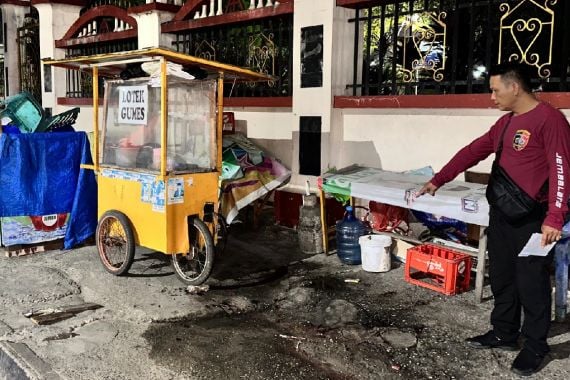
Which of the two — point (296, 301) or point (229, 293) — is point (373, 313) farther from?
point (229, 293)

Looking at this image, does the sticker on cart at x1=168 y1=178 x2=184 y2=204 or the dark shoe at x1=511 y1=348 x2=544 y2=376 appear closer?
the dark shoe at x1=511 y1=348 x2=544 y2=376

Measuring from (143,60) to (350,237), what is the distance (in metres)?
2.83

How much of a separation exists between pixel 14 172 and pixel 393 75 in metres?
4.64

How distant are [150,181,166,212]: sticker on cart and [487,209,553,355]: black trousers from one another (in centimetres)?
286

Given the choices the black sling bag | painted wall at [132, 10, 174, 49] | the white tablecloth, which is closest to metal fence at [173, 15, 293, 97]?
painted wall at [132, 10, 174, 49]

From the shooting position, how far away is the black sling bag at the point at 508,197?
3621 mm

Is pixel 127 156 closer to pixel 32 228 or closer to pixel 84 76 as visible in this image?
pixel 32 228

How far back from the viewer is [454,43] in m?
6.62

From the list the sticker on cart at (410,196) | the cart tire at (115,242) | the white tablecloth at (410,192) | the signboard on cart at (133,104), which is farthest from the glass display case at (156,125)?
the sticker on cart at (410,196)

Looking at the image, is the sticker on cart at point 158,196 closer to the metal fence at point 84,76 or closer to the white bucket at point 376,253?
the white bucket at point 376,253

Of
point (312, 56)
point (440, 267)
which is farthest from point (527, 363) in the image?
point (312, 56)

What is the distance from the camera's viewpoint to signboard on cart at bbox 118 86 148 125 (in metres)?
5.38

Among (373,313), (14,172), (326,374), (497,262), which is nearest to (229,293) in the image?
(373,313)

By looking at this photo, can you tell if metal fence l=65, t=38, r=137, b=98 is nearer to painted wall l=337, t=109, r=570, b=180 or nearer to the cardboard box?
the cardboard box
